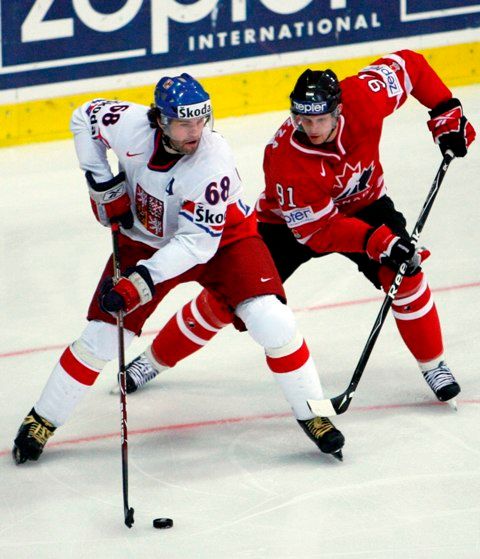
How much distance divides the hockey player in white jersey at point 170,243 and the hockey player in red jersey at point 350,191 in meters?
0.21

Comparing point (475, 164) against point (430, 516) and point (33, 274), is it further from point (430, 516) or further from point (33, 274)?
point (430, 516)

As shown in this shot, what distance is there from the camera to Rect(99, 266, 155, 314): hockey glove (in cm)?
404

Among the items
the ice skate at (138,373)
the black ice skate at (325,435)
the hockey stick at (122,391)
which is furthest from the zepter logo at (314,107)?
the ice skate at (138,373)

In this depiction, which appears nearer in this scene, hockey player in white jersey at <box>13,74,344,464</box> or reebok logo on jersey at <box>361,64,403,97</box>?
hockey player in white jersey at <box>13,74,344,464</box>

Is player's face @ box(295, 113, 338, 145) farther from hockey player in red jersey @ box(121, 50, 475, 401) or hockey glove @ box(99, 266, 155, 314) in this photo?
hockey glove @ box(99, 266, 155, 314)

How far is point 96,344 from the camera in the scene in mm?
4242

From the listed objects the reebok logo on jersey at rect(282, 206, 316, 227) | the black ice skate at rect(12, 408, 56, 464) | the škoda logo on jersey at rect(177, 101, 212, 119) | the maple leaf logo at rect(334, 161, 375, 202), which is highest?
the škoda logo on jersey at rect(177, 101, 212, 119)

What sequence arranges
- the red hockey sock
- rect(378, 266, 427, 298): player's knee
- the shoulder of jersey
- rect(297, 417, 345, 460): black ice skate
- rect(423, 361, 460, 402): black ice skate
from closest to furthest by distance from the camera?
1. the shoulder of jersey
2. rect(297, 417, 345, 460): black ice skate
3. rect(378, 266, 427, 298): player's knee
4. rect(423, 361, 460, 402): black ice skate
5. the red hockey sock

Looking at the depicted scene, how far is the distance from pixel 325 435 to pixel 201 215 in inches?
30.7

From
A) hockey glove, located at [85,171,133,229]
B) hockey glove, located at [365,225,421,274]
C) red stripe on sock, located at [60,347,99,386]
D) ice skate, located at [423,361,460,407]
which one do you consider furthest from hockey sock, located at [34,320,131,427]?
ice skate, located at [423,361,460,407]

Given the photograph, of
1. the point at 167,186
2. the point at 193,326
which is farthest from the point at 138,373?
the point at 167,186

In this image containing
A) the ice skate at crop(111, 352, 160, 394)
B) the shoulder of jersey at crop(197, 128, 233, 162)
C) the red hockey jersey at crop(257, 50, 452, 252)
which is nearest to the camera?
the shoulder of jersey at crop(197, 128, 233, 162)

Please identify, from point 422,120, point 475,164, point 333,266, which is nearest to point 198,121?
point 333,266

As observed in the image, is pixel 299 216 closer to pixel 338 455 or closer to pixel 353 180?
pixel 353 180
